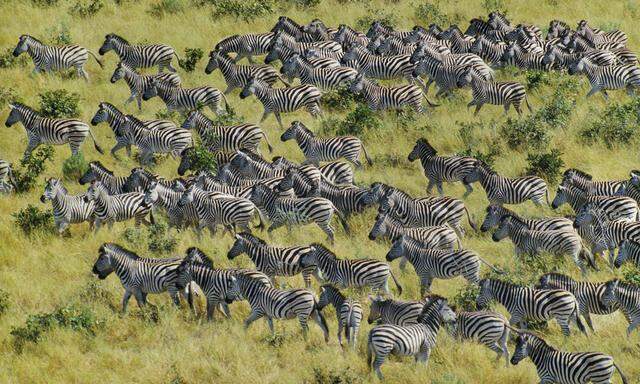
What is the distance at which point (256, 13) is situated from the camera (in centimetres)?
3139

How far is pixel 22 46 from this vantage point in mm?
26453

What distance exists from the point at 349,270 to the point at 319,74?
10.6 meters

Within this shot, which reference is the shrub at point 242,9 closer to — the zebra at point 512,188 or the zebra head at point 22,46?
the zebra head at point 22,46

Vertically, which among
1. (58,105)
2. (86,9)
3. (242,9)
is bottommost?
(58,105)

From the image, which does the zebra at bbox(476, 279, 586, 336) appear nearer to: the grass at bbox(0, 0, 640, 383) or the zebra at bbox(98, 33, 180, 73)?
the grass at bbox(0, 0, 640, 383)

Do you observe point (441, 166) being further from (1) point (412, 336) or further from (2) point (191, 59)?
(2) point (191, 59)

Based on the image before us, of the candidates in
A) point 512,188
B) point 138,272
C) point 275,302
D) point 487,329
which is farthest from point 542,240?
point 138,272

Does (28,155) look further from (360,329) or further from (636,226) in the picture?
(636,226)

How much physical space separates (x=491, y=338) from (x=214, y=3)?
63.6 ft

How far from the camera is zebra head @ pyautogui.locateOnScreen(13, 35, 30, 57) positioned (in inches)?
1038

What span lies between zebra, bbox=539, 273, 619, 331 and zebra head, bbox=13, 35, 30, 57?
51.8ft

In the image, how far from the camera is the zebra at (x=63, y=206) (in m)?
18.8

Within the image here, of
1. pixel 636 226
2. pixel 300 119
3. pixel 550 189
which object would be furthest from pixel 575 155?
pixel 300 119

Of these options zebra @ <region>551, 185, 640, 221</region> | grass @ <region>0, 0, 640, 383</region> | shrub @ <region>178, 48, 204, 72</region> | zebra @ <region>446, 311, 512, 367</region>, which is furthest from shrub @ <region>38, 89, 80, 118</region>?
zebra @ <region>446, 311, 512, 367</region>
